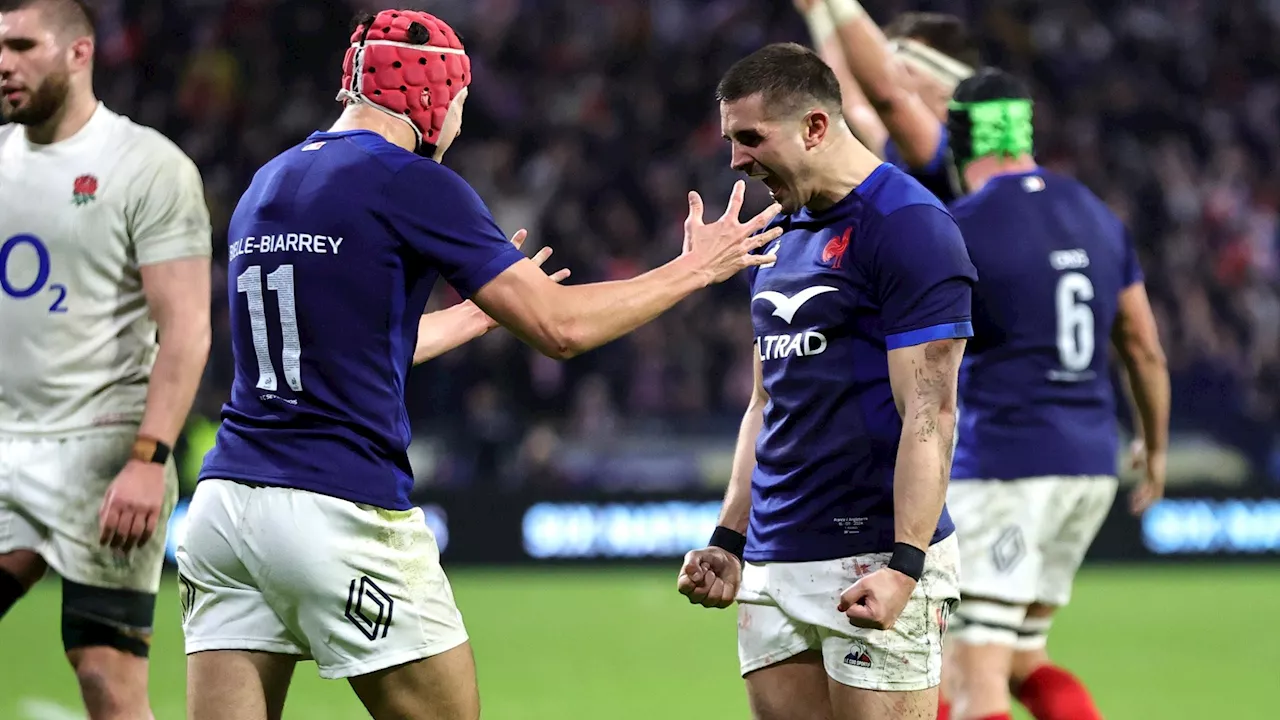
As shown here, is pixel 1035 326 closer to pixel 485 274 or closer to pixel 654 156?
pixel 485 274

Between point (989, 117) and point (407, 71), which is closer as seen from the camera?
point (407, 71)

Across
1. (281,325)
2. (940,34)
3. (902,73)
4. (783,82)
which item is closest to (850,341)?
(783,82)

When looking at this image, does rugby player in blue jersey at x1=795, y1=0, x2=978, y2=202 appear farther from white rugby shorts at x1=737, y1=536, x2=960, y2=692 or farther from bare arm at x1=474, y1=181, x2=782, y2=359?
white rugby shorts at x1=737, y1=536, x2=960, y2=692

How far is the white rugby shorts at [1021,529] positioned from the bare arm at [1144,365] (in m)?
0.51

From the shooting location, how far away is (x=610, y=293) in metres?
4.24

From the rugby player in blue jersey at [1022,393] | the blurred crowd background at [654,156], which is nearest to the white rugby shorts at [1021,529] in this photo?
the rugby player in blue jersey at [1022,393]

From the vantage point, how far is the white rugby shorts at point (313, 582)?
3.95 m

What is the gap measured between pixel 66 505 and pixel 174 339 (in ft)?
2.05

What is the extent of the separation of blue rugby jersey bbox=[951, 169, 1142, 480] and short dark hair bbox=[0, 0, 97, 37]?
2993 mm

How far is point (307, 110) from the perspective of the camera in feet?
61.8

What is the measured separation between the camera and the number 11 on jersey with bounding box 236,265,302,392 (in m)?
4.00

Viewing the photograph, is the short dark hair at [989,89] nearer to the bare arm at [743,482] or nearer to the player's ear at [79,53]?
the bare arm at [743,482]

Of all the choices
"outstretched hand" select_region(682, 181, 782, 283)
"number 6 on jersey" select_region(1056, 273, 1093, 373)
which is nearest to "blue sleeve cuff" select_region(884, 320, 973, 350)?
"outstretched hand" select_region(682, 181, 782, 283)

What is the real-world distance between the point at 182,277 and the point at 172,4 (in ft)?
50.9
